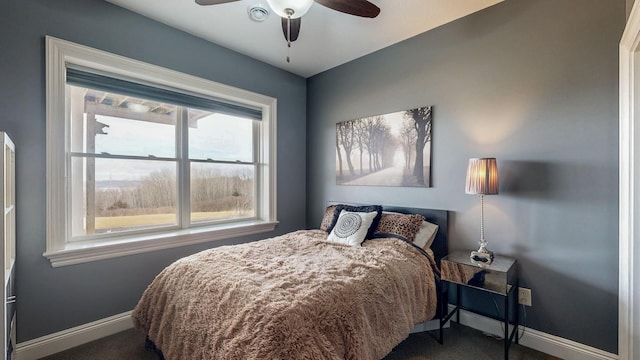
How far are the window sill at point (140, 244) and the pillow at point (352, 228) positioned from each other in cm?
110

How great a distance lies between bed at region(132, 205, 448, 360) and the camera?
3.92 feet

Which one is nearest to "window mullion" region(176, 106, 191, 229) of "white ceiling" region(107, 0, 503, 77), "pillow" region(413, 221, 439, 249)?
"white ceiling" region(107, 0, 503, 77)

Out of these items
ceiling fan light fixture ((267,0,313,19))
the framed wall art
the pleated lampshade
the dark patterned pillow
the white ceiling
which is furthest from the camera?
the framed wall art

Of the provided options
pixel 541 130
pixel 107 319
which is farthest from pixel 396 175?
pixel 107 319

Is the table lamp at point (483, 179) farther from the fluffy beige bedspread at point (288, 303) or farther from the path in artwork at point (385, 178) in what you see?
the path in artwork at point (385, 178)

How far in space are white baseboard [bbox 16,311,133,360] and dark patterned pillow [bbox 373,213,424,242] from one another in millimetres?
2254

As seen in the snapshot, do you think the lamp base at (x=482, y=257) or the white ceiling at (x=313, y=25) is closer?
the lamp base at (x=482, y=257)

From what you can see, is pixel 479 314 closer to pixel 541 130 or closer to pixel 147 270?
pixel 541 130

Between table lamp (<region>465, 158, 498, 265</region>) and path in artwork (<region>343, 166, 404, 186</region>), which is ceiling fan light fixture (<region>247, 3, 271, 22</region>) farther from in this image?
table lamp (<region>465, 158, 498, 265</region>)

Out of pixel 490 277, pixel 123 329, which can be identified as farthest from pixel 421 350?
pixel 123 329

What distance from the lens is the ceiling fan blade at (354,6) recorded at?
172 centimetres

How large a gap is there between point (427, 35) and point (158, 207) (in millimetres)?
3054

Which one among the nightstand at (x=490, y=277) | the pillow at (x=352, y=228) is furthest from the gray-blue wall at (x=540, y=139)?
the pillow at (x=352, y=228)

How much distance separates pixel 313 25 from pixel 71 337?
317 centimetres
